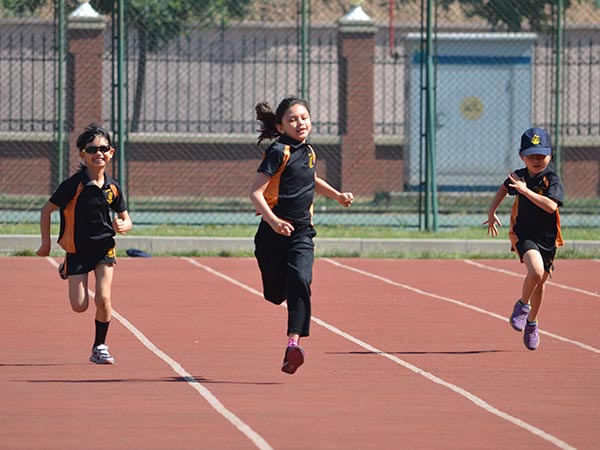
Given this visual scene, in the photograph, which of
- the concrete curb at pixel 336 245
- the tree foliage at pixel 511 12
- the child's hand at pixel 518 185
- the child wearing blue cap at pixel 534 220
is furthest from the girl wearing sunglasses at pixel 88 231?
the tree foliage at pixel 511 12

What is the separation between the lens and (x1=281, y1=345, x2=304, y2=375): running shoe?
8.92m

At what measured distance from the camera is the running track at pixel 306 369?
24.4 feet

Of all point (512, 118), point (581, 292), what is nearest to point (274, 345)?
point (581, 292)

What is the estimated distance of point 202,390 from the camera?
342 inches

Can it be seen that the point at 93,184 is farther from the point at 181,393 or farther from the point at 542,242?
the point at 542,242

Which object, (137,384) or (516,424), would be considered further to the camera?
(137,384)

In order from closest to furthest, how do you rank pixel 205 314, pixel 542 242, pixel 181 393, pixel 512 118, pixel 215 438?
pixel 215 438 < pixel 181 393 < pixel 542 242 < pixel 205 314 < pixel 512 118

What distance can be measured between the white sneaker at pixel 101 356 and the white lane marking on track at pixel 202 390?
394 millimetres

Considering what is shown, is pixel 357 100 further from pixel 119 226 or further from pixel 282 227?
pixel 282 227

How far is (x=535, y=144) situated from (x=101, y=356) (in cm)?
337

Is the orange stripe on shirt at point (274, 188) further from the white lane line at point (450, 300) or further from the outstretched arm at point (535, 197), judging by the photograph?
the white lane line at point (450, 300)

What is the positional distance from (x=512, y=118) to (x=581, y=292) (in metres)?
11.3

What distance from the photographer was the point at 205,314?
12.6m

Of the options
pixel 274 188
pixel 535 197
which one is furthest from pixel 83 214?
pixel 535 197
